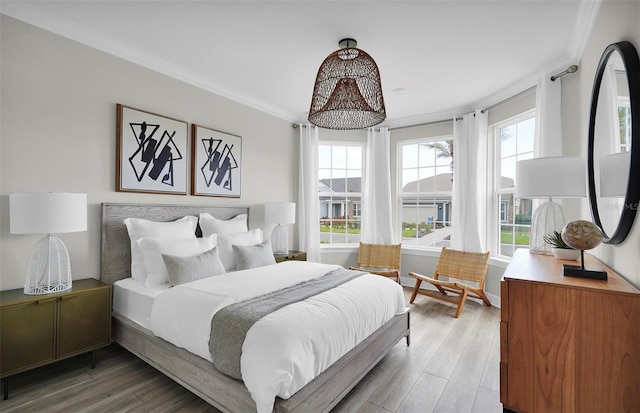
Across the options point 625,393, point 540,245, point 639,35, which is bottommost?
point 625,393

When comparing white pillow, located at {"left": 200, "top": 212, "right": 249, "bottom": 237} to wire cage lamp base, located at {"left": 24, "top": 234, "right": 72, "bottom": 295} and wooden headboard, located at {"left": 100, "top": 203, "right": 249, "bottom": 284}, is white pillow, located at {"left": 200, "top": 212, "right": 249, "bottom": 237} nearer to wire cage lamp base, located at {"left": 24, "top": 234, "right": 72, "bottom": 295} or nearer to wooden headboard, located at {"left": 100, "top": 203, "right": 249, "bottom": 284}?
wooden headboard, located at {"left": 100, "top": 203, "right": 249, "bottom": 284}

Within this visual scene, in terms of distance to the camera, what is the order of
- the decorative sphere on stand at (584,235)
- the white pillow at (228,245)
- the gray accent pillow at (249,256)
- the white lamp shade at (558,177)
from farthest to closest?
1. the white pillow at (228,245)
2. the gray accent pillow at (249,256)
3. the white lamp shade at (558,177)
4. the decorative sphere on stand at (584,235)

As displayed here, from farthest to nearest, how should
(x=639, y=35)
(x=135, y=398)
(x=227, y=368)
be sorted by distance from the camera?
(x=135, y=398)
(x=227, y=368)
(x=639, y=35)

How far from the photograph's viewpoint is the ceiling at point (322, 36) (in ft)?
7.37

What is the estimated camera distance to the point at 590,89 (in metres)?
2.43

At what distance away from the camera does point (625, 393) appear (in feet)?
4.05

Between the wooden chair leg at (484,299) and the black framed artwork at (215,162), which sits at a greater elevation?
the black framed artwork at (215,162)

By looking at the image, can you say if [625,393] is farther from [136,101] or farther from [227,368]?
[136,101]

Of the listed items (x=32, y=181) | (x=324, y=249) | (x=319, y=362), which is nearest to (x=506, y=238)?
(x=324, y=249)

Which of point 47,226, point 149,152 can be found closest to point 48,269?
point 47,226

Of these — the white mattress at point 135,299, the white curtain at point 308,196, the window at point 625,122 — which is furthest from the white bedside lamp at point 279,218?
the window at point 625,122

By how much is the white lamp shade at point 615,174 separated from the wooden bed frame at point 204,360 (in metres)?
1.67

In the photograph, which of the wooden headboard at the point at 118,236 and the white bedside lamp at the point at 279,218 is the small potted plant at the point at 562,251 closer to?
the white bedside lamp at the point at 279,218

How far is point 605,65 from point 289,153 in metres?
3.74
